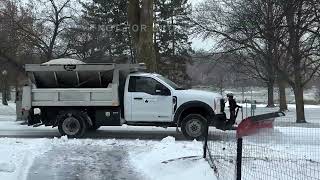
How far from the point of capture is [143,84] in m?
Result: 17.5

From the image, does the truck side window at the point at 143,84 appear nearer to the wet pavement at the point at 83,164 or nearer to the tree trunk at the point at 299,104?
the wet pavement at the point at 83,164

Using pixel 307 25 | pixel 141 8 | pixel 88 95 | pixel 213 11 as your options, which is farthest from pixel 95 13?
pixel 307 25

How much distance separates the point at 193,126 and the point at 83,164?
584 centimetres

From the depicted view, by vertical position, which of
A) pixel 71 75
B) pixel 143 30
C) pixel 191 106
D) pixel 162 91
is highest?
pixel 143 30

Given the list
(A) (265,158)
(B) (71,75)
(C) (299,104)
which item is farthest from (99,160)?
(C) (299,104)

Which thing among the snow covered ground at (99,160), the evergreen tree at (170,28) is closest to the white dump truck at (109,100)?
the snow covered ground at (99,160)

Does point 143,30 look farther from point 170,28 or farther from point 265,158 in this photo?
point 170,28

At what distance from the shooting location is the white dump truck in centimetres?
1714

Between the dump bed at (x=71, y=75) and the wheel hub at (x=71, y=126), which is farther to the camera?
the wheel hub at (x=71, y=126)

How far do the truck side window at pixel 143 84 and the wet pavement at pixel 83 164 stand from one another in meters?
3.08

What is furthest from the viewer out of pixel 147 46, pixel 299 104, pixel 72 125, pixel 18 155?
pixel 299 104

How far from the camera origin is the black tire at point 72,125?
57.7 feet

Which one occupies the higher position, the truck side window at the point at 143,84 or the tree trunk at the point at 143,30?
the tree trunk at the point at 143,30

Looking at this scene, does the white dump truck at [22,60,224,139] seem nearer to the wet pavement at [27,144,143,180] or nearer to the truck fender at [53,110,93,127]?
the truck fender at [53,110,93,127]
